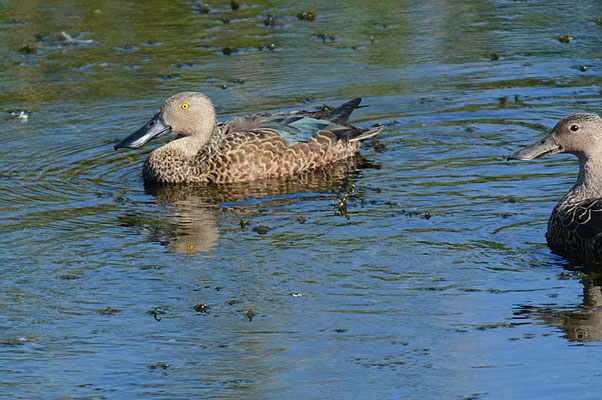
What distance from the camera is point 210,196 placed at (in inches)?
453

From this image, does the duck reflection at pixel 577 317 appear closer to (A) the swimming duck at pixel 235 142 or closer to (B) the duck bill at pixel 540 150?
(B) the duck bill at pixel 540 150

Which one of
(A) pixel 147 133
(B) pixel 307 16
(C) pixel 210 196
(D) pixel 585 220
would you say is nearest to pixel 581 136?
(D) pixel 585 220

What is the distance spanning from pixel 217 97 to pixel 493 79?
129 inches

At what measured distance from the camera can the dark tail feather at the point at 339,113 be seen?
1280cm

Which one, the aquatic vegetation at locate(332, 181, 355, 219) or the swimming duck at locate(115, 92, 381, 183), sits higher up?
the swimming duck at locate(115, 92, 381, 183)

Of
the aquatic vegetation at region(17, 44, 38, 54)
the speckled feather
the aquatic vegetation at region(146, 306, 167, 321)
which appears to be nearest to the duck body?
the aquatic vegetation at region(146, 306, 167, 321)

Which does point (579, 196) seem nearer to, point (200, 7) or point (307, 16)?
point (307, 16)

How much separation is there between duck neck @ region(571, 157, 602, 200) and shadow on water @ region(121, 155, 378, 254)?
6.49 feet

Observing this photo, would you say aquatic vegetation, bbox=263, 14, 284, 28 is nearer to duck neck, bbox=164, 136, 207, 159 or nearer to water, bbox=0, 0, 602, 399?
water, bbox=0, 0, 602, 399

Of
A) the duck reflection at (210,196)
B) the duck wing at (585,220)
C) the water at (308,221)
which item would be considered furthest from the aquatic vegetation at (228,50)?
the duck wing at (585,220)

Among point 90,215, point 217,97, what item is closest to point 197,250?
point 90,215

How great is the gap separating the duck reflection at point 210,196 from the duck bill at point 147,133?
546mm

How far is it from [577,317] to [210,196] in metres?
4.65

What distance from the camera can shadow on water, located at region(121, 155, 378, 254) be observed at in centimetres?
998
